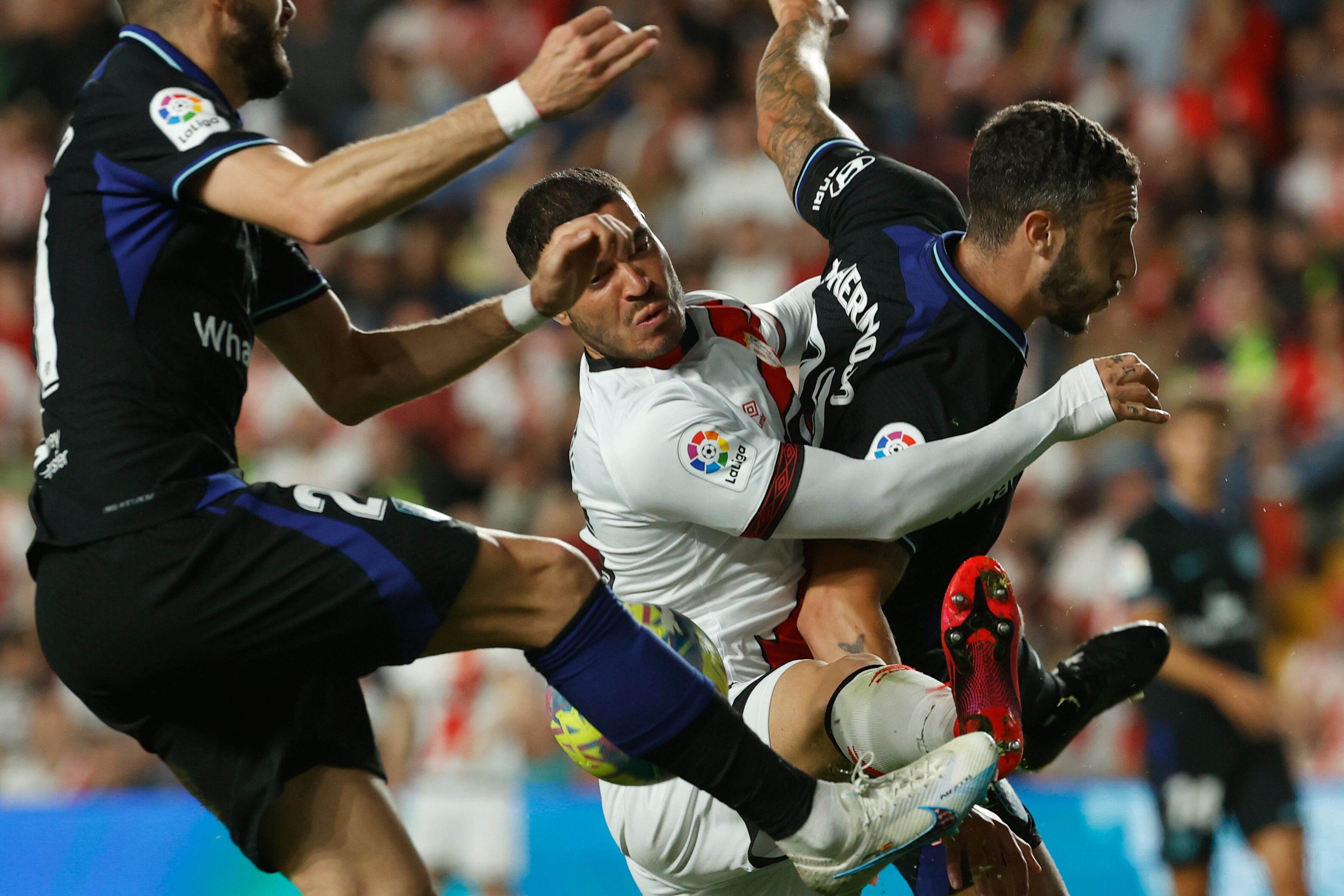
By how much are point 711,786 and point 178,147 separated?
5.36 ft

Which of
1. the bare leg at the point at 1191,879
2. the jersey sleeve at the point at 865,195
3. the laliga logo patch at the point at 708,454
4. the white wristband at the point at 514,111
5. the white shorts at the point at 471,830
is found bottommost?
the white shorts at the point at 471,830

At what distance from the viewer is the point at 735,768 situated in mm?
2828

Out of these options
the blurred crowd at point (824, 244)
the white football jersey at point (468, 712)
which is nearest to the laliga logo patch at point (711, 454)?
the white football jersey at point (468, 712)

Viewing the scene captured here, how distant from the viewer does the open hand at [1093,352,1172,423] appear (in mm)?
3154

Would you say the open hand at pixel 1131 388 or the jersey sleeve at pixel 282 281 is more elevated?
the open hand at pixel 1131 388

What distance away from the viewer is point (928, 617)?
3852 mm

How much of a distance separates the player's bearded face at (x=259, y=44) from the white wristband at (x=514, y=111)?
2.17ft

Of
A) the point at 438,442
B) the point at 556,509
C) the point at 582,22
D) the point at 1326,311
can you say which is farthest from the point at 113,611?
the point at 1326,311

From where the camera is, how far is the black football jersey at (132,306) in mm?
2805

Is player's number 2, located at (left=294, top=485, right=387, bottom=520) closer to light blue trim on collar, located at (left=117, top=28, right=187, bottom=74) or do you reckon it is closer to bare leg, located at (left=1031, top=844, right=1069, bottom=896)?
light blue trim on collar, located at (left=117, top=28, right=187, bottom=74)

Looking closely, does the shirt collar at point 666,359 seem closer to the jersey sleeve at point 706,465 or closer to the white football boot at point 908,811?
the jersey sleeve at point 706,465

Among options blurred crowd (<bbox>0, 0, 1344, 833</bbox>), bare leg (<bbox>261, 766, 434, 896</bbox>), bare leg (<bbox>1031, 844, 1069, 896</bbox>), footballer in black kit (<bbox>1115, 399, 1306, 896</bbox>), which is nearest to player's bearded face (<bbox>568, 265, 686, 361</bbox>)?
bare leg (<bbox>261, 766, 434, 896</bbox>)

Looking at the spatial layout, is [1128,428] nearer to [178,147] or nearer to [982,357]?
[982,357]

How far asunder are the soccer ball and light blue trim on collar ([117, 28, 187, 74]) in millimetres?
1471
